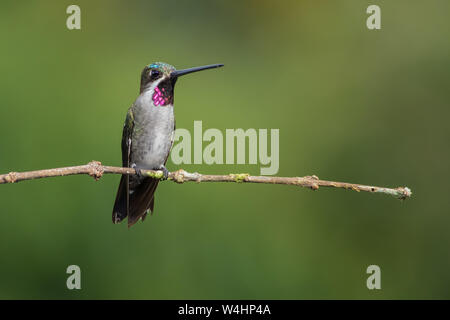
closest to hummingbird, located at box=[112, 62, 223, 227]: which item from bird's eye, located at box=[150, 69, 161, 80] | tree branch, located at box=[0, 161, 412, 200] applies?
bird's eye, located at box=[150, 69, 161, 80]

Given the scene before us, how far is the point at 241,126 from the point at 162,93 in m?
3.27

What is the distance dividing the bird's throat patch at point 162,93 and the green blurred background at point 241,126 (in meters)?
2.06

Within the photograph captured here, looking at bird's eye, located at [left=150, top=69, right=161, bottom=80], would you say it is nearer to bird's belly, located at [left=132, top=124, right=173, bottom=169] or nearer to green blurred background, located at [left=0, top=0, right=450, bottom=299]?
bird's belly, located at [left=132, top=124, right=173, bottom=169]

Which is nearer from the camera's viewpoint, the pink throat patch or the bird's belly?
the pink throat patch

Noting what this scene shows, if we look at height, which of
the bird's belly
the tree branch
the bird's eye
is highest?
the bird's eye

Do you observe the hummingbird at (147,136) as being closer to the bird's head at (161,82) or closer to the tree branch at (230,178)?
the bird's head at (161,82)

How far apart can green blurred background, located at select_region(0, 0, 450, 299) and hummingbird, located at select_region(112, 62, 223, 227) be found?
172 cm

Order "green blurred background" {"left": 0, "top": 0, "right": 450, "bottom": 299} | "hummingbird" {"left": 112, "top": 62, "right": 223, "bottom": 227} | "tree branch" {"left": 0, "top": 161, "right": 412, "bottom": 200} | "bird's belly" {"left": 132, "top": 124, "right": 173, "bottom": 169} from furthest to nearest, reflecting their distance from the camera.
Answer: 1. "green blurred background" {"left": 0, "top": 0, "right": 450, "bottom": 299}
2. "bird's belly" {"left": 132, "top": 124, "right": 173, "bottom": 169}
3. "hummingbird" {"left": 112, "top": 62, "right": 223, "bottom": 227}
4. "tree branch" {"left": 0, "top": 161, "right": 412, "bottom": 200}

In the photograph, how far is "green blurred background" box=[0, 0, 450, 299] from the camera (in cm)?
597

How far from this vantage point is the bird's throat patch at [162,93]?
3.98 metres

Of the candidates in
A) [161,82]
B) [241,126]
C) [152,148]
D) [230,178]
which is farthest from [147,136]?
[241,126]

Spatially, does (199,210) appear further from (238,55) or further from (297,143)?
(238,55)

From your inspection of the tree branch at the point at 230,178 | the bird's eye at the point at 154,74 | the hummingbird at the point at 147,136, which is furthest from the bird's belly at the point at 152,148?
the tree branch at the point at 230,178

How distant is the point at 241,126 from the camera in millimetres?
7184
